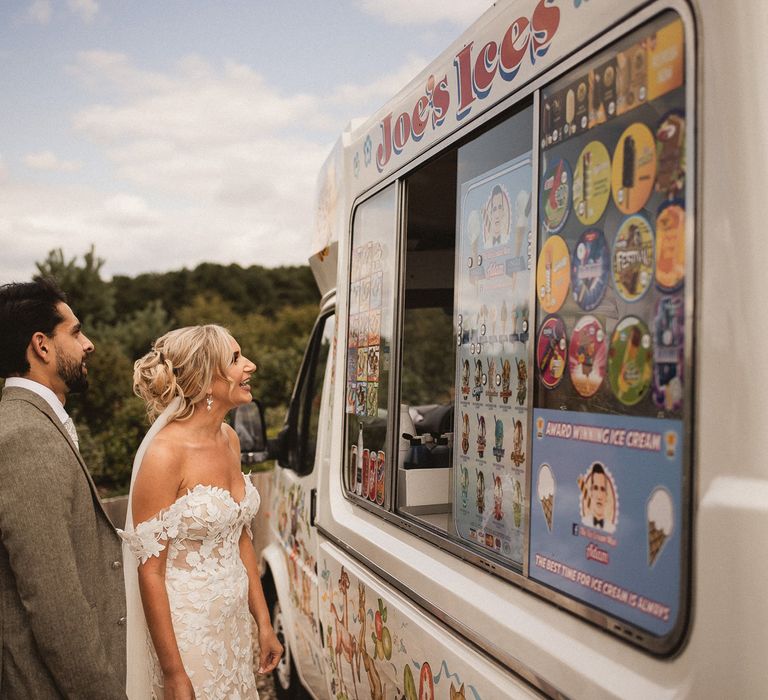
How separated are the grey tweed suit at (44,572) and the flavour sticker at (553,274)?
131 centimetres

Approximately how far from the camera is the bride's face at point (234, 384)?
2928mm

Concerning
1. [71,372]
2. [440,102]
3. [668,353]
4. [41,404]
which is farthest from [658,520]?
[71,372]

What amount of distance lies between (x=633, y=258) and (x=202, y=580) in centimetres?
197

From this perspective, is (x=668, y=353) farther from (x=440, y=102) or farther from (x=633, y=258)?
(x=440, y=102)

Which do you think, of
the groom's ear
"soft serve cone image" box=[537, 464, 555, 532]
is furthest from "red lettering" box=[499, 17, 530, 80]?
the groom's ear

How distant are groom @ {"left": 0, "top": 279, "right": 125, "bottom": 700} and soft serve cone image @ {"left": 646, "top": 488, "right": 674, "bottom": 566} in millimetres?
1391

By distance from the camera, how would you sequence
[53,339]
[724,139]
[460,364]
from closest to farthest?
[724,139], [53,339], [460,364]

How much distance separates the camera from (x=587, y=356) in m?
1.69

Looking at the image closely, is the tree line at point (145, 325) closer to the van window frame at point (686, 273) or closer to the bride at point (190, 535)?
the bride at point (190, 535)

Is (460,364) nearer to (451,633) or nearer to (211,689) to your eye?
(451,633)

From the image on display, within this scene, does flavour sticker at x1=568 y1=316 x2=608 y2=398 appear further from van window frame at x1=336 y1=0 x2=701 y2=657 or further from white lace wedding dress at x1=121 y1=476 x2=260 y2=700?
white lace wedding dress at x1=121 y1=476 x2=260 y2=700

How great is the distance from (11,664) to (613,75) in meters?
2.01

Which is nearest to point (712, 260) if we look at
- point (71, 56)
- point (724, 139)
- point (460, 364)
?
point (724, 139)

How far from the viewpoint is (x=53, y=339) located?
2320 mm
